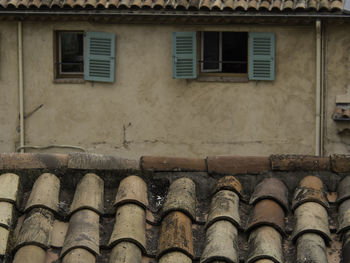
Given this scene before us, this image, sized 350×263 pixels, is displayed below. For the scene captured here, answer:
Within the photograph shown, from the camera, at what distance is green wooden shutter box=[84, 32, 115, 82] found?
15.0 meters

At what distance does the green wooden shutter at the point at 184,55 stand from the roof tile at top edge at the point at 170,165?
9.64m

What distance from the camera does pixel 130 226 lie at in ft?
14.9

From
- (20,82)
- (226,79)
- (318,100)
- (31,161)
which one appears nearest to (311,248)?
(31,161)

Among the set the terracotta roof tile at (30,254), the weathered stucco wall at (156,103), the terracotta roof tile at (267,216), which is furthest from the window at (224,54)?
the terracotta roof tile at (30,254)

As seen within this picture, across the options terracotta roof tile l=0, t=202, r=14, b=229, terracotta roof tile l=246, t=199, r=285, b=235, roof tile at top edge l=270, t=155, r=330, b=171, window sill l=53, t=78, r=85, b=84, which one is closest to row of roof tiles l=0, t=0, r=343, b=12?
window sill l=53, t=78, r=85, b=84

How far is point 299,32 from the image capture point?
47.7ft

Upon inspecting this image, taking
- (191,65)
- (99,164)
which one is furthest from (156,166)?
(191,65)

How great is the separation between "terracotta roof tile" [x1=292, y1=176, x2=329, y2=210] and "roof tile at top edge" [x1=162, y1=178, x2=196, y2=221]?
623 mm

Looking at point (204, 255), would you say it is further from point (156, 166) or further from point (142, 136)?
point (142, 136)

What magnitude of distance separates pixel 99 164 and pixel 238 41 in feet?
33.3

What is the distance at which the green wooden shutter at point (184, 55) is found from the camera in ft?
48.3

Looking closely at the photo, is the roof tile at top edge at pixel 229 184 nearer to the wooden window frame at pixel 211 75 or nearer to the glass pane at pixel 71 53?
the wooden window frame at pixel 211 75

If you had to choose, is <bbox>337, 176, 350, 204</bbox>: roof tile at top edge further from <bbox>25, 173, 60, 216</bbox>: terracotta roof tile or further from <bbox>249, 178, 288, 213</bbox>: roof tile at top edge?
<bbox>25, 173, 60, 216</bbox>: terracotta roof tile

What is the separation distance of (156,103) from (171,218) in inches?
415
